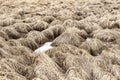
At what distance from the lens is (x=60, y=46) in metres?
7.98

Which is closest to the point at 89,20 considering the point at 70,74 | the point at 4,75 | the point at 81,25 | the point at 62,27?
the point at 81,25

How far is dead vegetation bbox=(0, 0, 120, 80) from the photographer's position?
6.33 metres

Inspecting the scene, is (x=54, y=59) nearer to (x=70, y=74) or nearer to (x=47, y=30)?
(x=70, y=74)

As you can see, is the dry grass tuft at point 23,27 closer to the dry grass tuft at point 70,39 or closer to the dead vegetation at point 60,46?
the dead vegetation at point 60,46

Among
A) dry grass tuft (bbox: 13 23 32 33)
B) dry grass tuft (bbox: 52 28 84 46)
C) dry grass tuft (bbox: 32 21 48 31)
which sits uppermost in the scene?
dry grass tuft (bbox: 52 28 84 46)

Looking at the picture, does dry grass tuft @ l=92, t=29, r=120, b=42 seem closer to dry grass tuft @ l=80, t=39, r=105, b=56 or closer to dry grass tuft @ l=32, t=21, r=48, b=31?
dry grass tuft @ l=80, t=39, r=105, b=56

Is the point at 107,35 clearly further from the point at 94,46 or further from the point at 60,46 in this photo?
the point at 60,46

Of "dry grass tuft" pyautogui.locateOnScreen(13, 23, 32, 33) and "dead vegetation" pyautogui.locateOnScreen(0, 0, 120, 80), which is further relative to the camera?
"dry grass tuft" pyautogui.locateOnScreen(13, 23, 32, 33)

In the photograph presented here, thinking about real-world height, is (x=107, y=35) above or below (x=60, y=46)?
below

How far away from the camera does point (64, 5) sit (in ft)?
51.8

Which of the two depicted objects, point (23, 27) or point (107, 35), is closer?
point (107, 35)

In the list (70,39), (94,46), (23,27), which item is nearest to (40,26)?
(23,27)

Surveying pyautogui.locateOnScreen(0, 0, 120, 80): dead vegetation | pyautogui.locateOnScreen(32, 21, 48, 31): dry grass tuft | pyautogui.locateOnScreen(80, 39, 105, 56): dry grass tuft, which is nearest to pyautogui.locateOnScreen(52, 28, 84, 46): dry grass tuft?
pyautogui.locateOnScreen(0, 0, 120, 80): dead vegetation

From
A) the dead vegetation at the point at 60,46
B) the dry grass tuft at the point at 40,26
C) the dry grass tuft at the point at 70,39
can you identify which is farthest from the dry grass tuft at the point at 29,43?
the dry grass tuft at the point at 40,26
